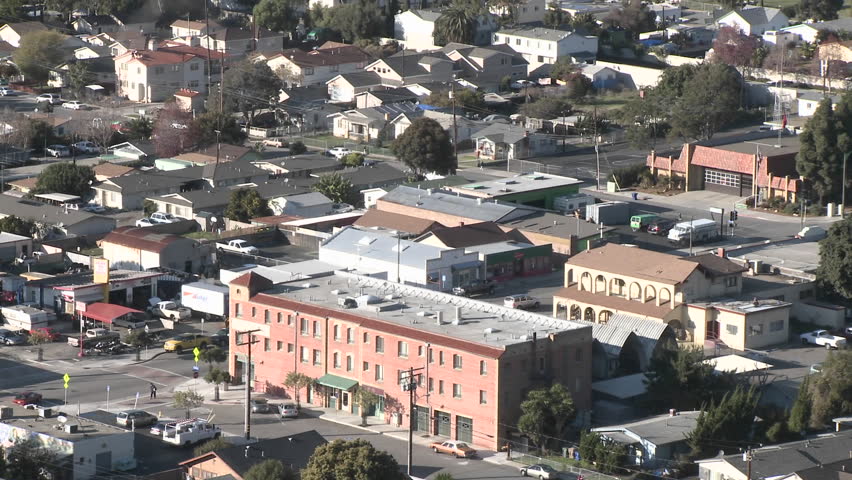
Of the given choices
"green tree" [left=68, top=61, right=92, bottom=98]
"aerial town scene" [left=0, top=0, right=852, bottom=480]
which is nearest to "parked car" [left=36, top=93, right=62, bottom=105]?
"aerial town scene" [left=0, top=0, right=852, bottom=480]

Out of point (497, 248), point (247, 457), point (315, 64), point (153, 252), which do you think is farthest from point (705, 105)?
point (247, 457)

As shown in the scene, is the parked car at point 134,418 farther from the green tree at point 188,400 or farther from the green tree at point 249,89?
the green tree at point 249,89

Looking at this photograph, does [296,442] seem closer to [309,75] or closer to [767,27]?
[309,75]

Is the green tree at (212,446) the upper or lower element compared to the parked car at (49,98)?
lower

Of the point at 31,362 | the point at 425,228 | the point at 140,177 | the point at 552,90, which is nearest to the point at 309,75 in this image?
the point at 552,90

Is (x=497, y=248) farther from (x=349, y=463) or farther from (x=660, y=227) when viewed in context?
(x=349, y=463)

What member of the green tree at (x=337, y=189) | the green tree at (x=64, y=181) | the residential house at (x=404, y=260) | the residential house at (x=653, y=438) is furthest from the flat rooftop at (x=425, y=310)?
the green tree at (x=64, y=181)
